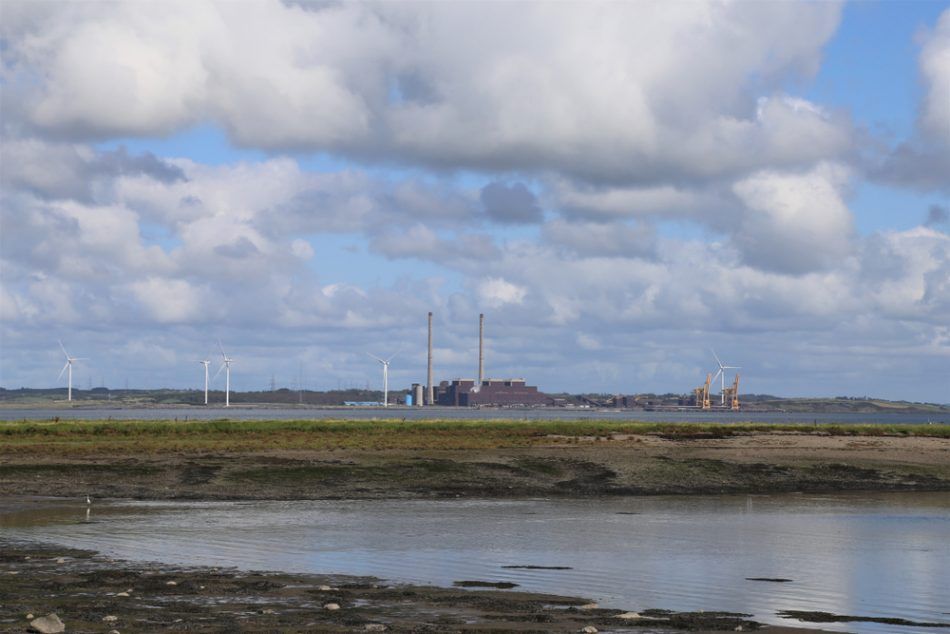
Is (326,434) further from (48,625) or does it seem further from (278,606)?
(48,625)

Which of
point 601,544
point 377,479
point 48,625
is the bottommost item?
point 601,544

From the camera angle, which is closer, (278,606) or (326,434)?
(278,606)

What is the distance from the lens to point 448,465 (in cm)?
6656

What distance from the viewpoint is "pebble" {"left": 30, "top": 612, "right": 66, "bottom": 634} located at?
21.4 m

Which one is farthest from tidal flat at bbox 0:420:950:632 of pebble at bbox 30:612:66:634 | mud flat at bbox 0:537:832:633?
pebble at bbox 30:612:66:634

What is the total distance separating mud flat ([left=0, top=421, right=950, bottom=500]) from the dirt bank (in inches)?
3.9

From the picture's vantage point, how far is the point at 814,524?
4553 centimetres

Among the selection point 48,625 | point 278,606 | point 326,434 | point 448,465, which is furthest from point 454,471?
point 48,625

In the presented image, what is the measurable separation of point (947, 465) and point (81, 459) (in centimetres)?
5232

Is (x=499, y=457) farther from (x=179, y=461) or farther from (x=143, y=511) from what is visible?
(x=143, y=511)

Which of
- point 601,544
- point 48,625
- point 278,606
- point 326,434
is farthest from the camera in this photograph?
point 326,434

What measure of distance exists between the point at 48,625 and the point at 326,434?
252 ft

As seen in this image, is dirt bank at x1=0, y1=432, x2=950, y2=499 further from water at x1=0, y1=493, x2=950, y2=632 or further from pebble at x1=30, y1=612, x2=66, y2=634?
pebble at x1=30, y1=612, x2=66, y2=634

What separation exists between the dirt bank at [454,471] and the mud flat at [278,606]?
27.3 meters
